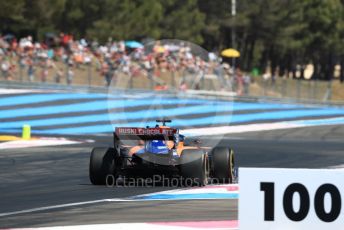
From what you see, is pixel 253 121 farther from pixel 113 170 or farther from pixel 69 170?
pixel 113 170

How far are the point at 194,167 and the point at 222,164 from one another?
2.30 feet

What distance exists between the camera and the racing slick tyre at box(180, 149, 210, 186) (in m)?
14.4

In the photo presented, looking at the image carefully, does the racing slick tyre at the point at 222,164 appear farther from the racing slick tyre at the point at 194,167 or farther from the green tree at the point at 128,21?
the green tree at the point at 128,21

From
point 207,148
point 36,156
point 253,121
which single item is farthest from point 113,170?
point 253,121

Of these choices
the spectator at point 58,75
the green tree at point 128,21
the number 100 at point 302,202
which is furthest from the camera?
the green tree at point 128,21

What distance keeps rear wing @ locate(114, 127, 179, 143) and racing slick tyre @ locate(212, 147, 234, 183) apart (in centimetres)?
83

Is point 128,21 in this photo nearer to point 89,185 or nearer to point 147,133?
point 89,185

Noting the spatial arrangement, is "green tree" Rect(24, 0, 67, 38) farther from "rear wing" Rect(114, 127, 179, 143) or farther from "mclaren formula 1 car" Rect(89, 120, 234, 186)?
"rear wing" Rect(114, 127, 179, 143)

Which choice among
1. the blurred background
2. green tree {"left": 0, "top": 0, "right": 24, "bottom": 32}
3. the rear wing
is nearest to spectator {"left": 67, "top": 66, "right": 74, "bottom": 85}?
the blurred background

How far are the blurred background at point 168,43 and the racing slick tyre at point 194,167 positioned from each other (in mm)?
1805

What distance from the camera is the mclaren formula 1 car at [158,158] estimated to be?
1449 cm

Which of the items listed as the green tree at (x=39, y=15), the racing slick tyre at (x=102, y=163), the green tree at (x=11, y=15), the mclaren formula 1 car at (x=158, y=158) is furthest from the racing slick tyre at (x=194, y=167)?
the green tree at (x=39, y=15)

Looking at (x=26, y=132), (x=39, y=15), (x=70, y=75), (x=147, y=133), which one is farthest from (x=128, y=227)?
(x=39, y=15)

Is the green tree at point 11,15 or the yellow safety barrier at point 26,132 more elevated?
the green tree at point 11,15
